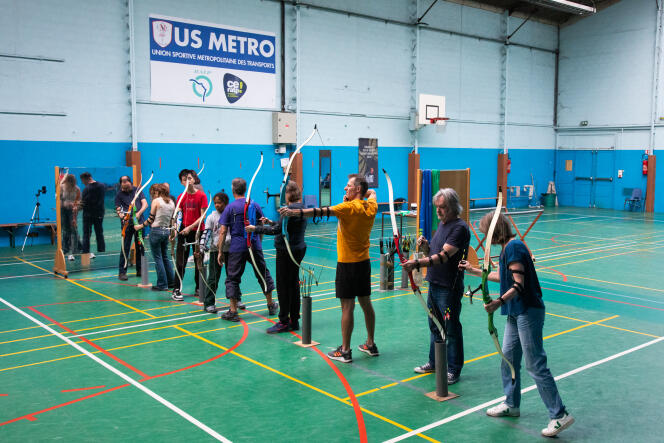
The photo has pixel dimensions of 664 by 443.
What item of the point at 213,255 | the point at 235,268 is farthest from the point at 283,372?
the point at 213,255

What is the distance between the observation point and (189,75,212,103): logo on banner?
18.3m

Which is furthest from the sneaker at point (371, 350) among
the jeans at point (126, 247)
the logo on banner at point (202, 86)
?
the logo on banner at point (202, 86)

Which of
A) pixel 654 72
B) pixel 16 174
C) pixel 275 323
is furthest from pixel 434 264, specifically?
pixel 654 72

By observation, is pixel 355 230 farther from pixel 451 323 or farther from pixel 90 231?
pixel 90 231

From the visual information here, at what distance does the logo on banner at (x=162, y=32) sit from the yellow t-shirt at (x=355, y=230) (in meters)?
13.4

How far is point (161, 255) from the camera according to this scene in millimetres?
10211

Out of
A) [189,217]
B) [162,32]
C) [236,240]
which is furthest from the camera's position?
[162,32]

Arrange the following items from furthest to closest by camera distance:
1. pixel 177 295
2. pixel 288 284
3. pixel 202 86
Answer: pixel 202 86 → pixel 177 295 → pixel 288 284

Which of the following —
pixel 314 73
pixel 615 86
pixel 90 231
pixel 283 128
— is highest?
pixel 615 86

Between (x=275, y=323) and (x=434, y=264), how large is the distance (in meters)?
3.20

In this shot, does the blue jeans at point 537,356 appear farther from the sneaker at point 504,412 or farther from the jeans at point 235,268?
the jeans at point 235,268

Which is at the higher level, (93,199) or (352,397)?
(93,199)

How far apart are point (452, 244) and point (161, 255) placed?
619 centimetres

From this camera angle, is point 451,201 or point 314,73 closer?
point 451,201
